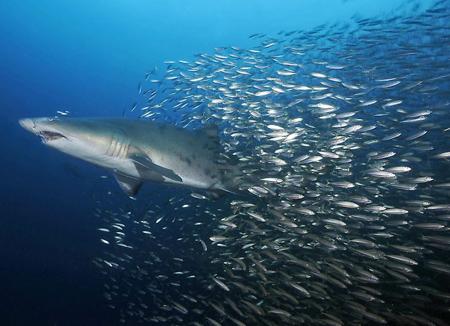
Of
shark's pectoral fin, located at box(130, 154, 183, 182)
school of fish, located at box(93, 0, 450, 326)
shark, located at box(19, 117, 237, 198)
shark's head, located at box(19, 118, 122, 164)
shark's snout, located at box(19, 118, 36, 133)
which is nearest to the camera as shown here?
shark's snout, located at box(19, 118, 36, 133)

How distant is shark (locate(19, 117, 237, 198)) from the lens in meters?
4.52

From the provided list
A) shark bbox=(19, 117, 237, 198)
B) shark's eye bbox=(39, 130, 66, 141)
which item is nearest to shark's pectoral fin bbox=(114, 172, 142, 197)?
shark bbox=(19, 117, 237, 198)

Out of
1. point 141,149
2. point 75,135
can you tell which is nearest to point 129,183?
point 141,149

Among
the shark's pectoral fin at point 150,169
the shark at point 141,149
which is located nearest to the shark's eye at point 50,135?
the shark at point 141,149

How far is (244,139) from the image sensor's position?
8062 mm

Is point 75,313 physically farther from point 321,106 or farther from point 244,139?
point 321,106

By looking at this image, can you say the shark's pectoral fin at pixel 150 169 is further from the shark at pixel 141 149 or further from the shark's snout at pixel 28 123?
the shark's snout at pixel 28 123

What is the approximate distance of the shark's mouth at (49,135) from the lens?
4.34 m

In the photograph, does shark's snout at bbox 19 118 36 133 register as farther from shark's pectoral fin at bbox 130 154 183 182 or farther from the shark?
shark's pectoral fin at bbox 130 154 183 182

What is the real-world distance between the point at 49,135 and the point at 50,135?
0.01 m

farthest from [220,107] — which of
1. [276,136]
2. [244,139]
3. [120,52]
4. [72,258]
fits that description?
[120,52]

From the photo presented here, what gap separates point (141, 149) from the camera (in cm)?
535

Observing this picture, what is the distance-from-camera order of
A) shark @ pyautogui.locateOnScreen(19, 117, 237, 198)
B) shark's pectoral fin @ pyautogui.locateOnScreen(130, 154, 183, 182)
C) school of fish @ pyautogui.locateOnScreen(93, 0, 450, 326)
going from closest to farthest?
shark @ pyautogui.locateOnScreen(19, 117, 237, 198) → shark's pectoral fin @ pyautogui.locateOnScreen(130, 154, 183, 182) → school of fish @ pyautogui.locateOnScreen(93, 0, 450, 326)

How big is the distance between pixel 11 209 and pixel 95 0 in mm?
63684
